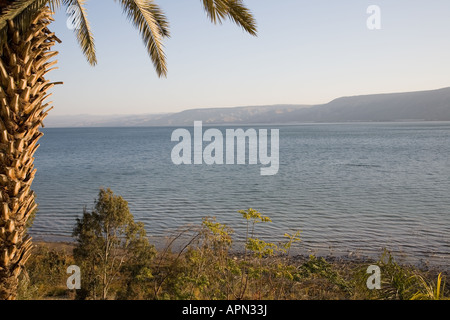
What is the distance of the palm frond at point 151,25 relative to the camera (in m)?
7.37

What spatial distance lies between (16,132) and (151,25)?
3640 millimetres

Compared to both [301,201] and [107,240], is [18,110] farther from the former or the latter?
[301,201]

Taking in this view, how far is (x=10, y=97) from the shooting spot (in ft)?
17.3

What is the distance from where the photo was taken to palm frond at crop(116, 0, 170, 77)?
24.2 feet

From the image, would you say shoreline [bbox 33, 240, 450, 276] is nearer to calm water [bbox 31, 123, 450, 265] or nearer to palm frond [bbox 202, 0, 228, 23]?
calm water [bbox 31, 123, 450, 265]

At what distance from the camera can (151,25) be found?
7.67 m

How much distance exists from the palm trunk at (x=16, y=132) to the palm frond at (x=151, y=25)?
84.0 inches

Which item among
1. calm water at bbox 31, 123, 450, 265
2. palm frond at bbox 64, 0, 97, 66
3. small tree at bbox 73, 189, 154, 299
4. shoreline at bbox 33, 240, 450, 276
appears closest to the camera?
palm frond at bbox 64, 0, 97, 66

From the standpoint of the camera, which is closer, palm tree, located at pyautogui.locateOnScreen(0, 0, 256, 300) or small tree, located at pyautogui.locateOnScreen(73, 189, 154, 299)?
palm tree, located at pyautogui.locateOnScreen(0, 0, 256, 300)

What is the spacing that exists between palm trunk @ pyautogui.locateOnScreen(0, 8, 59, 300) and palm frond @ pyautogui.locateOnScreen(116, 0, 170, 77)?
2.13 meters

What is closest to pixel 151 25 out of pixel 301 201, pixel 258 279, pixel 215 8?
pixel 215 8

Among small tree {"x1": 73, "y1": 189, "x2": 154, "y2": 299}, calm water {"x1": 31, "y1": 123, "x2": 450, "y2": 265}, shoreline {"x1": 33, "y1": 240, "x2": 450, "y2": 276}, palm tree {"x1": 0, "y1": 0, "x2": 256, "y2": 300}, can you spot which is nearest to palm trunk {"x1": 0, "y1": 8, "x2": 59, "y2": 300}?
palm tree {"x1": 0, "y1": 0, "x2": 256, "y2": 300}
